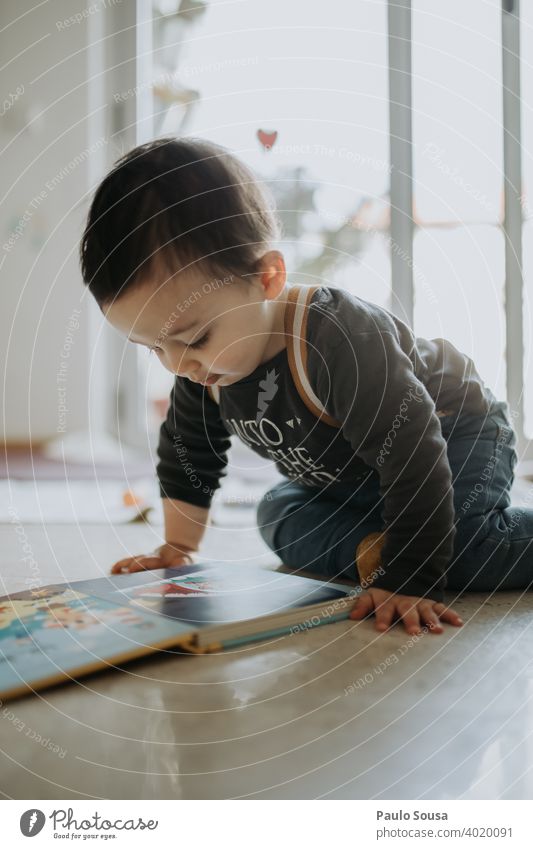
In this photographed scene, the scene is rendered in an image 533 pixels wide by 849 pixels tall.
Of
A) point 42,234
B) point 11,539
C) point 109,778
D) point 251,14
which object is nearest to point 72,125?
point 42,234

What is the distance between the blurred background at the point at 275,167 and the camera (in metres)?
1.18

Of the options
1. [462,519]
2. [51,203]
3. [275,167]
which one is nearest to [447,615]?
[462,519]

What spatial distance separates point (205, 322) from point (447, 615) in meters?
0.27

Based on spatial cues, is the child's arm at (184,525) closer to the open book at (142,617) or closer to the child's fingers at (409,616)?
the open book at (142,617)

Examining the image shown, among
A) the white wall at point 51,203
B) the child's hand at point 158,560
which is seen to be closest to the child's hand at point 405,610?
the child's hand at point 158,560

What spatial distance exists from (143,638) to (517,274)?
126cm

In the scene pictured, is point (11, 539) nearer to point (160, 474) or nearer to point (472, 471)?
point (160, 474)

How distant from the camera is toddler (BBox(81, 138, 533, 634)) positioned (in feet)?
1.70

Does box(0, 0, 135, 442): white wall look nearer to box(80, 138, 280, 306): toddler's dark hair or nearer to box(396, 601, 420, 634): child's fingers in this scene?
box(80, 138, 280, 306): toddler's dark hair

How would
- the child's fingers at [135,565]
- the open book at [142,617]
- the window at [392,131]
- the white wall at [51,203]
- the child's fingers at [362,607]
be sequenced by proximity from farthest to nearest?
the white wall at [51,203] → the window at [392,131] → the child's fingers at [135,565] → the child's fingers at [362,607] → the open book at [142,617]

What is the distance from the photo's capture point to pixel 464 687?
1.27 feet

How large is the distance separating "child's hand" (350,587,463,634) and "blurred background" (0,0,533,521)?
0.60m
